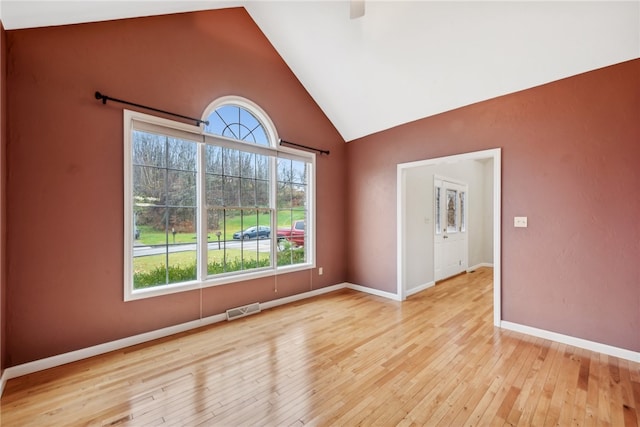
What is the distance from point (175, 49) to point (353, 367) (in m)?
3.76

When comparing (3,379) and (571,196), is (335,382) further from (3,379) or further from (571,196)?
(571,196)

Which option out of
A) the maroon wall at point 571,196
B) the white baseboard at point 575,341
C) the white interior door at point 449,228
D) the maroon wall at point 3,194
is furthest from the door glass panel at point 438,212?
the maroon wall at point 3,194

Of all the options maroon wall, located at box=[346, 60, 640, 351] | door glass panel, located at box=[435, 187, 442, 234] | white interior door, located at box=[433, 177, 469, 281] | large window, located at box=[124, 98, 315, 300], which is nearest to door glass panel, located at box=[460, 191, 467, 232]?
A: white interior door, located at box=[433, 177, 469, 281]

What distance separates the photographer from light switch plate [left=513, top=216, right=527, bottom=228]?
123 inches

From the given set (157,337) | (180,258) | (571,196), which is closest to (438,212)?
(571,196)

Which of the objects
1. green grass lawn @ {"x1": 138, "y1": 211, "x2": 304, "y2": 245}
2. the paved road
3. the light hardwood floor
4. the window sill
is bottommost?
the light hardwood floor

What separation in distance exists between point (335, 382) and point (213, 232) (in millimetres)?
2199

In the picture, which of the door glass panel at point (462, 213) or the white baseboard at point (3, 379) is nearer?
the white baseboard at point (3, 379)

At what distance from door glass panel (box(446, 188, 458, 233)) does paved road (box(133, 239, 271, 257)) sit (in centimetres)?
395

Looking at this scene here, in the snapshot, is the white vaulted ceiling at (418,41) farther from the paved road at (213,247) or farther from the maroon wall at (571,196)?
the paved road at (213,247)

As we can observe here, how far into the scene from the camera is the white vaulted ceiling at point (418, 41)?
94.0 inches

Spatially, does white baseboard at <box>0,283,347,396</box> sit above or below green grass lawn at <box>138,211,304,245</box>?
below

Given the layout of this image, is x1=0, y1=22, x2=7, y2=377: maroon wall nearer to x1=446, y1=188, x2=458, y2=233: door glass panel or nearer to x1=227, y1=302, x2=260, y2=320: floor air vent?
x1=227, y1=302, x2=260, y2=320: floor air vent

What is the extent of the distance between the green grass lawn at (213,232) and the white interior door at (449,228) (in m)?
2.80
